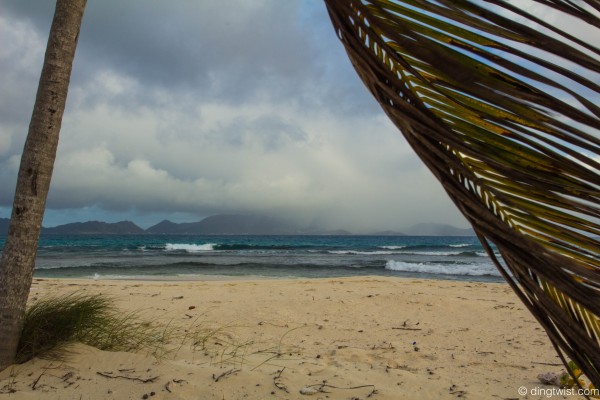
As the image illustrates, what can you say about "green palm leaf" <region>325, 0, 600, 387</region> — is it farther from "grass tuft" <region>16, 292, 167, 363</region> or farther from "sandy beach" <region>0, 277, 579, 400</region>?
"grass tuft" <region>16, 292, 167, 363</region>

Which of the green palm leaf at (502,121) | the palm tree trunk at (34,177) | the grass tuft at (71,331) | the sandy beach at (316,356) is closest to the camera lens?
the green palm leaf at (502,121)

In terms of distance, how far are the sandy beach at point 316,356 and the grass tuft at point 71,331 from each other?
12cm

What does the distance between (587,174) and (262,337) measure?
176 inches

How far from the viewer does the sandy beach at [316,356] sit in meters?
3.06

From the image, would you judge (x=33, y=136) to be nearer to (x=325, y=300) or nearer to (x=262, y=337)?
(x=262, y=337)

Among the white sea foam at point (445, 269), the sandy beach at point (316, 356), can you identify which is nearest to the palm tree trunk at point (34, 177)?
the sandy beach at point (316, 356)

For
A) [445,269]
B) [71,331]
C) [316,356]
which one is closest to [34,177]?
[71,331]

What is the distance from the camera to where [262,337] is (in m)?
5.00

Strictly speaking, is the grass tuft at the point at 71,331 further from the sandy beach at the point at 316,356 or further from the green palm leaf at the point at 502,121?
the green palm leaf at the point at 502,121

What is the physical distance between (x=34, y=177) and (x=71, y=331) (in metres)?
1.30

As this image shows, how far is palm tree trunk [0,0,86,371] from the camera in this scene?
2.96m

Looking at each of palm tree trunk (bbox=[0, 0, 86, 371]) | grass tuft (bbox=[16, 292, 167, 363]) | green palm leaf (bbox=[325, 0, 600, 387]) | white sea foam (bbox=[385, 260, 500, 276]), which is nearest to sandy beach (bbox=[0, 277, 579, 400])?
grass tuft (bbox=[16, 292, 167, 363])

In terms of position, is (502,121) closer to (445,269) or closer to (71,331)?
(71,331)

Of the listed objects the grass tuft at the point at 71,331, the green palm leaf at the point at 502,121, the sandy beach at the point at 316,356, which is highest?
the green palm leaf at the point at 502,121
